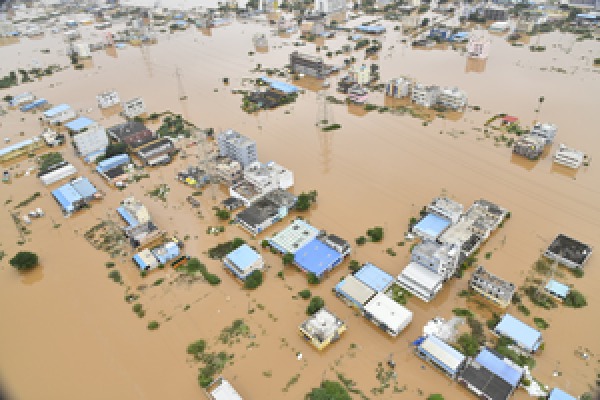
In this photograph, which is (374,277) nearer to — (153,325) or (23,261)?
(153,325)

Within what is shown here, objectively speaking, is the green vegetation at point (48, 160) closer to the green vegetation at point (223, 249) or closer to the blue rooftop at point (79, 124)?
the blue rooftop at point (79, 124)

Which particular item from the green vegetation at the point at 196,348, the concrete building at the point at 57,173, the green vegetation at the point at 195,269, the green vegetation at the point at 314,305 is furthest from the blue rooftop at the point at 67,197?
Answer: the green vegetation at the point at 314,305

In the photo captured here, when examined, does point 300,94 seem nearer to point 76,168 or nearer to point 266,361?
point 76,168

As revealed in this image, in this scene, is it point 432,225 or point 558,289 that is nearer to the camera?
point 558,289

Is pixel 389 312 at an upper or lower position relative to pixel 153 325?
upper

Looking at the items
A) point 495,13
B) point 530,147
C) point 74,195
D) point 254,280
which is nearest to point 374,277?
point 254,280

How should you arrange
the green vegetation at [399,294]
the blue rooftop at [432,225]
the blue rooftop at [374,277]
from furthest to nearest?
1. the blue rooftop at [432,225]
2. the blue rooftop at [374,277]
3. the green vegetation at [399,294]
